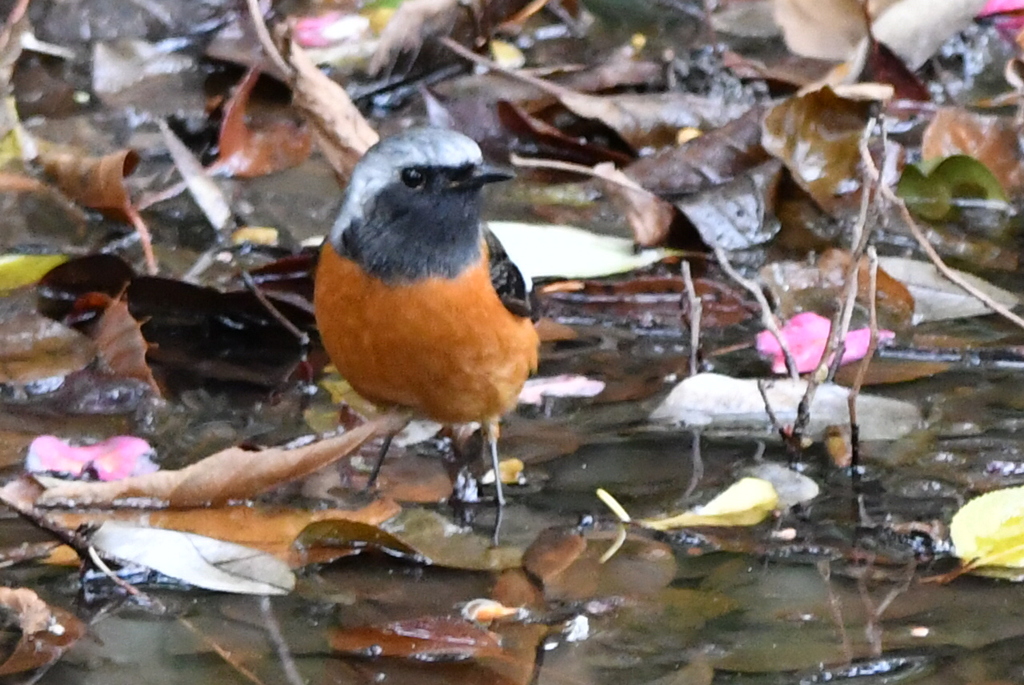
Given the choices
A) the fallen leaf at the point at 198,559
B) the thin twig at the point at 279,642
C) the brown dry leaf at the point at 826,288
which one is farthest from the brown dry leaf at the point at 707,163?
the thin twig at the point at 279,642

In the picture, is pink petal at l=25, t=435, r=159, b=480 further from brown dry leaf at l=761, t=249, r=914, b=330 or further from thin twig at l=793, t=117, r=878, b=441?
brown dry leaf at l=761, t=249, r=914, b=330

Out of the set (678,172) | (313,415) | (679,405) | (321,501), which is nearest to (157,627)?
(321,501)

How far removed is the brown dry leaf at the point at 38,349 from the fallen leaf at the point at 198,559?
1.12 meters

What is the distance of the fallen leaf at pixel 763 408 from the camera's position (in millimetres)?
3668

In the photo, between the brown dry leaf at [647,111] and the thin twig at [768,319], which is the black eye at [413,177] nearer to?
the thin twig at [768,319]

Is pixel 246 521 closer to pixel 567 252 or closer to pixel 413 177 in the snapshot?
pixel 413 177

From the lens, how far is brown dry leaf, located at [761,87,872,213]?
5.04 m

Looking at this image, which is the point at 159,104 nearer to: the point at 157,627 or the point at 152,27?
A: the point at 152,27

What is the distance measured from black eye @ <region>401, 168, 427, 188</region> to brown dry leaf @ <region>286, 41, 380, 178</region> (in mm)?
1289

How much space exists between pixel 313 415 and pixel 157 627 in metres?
1.27

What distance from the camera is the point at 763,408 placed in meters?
3.80

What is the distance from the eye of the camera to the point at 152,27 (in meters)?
7.07

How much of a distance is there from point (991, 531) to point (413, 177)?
1.72 m

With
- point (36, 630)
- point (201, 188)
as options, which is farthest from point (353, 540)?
point (201, 188)
